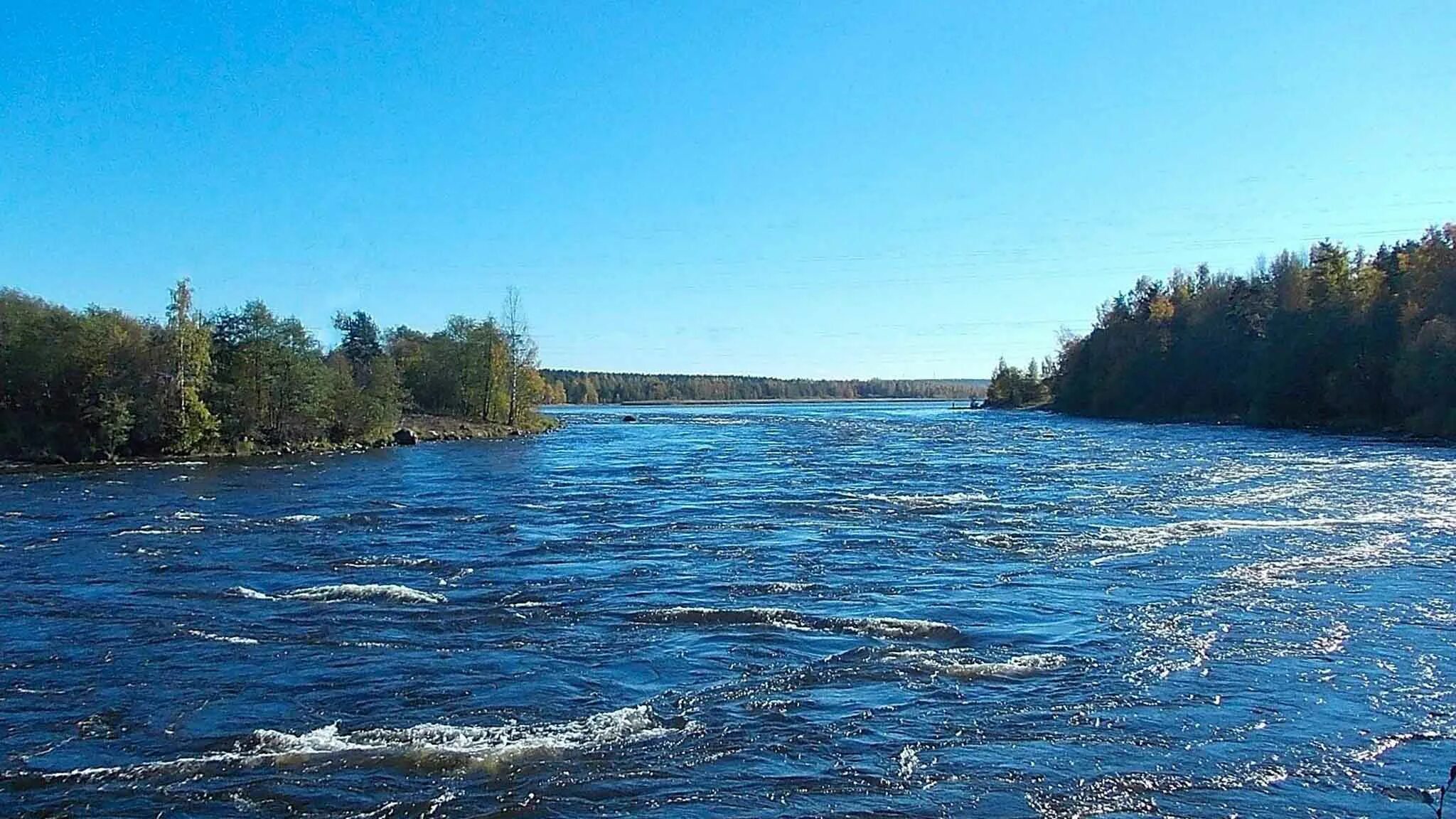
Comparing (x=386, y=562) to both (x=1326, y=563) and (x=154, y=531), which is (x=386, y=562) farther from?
(x=1326, y=563)

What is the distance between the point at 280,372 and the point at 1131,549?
51.2 metres

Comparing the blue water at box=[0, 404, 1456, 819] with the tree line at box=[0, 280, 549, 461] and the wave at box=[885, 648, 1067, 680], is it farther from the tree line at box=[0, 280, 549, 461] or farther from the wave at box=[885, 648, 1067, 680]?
the tree line at box=[0, 280, 549, 461]

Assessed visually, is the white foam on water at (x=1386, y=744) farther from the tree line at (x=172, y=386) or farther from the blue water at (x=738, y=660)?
the tree line at (x=172, y=386)

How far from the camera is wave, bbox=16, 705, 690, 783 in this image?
335 inches

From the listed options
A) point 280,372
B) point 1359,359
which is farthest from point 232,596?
point 1359,359

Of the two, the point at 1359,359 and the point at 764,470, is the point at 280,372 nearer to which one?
the point at 764,470

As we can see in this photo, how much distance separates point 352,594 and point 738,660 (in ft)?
23.7

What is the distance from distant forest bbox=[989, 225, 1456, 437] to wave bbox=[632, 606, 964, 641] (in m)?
52.7

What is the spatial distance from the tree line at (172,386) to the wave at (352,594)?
39109mm

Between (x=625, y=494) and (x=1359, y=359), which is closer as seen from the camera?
(x=625, y=494)

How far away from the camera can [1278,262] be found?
93.4 m

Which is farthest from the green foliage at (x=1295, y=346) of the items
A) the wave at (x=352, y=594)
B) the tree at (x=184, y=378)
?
the tree at (x=184, y=378)

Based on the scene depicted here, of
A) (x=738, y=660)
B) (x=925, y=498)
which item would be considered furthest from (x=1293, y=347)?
(x=738, y=660)

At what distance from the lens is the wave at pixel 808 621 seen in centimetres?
1284
